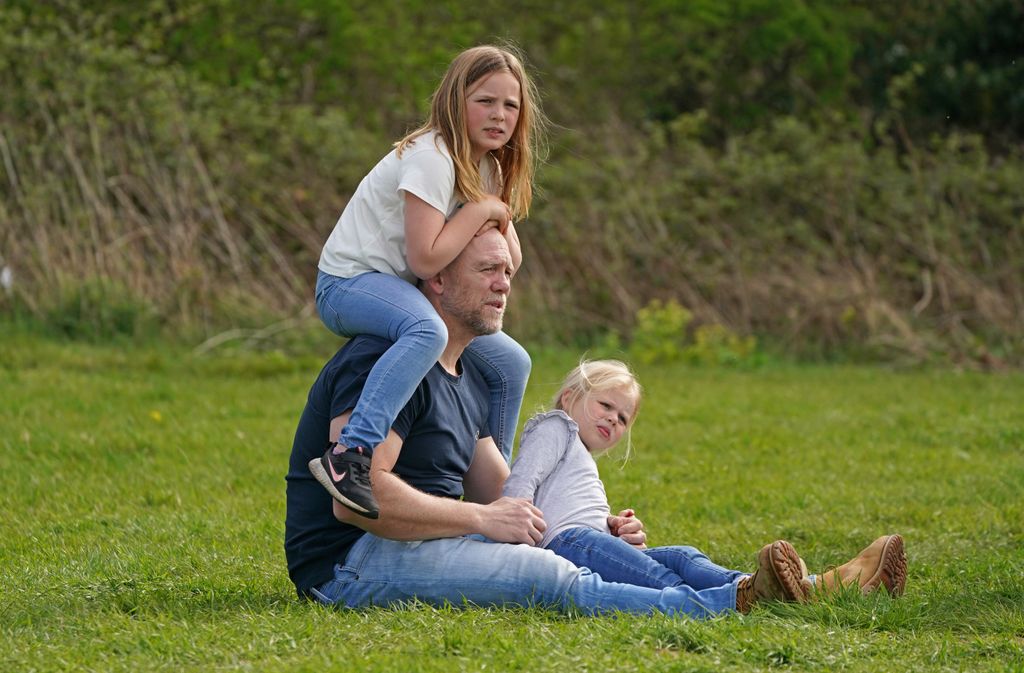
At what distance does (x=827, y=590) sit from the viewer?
15.2ft

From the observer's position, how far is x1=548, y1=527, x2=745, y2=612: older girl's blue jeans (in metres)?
4.75

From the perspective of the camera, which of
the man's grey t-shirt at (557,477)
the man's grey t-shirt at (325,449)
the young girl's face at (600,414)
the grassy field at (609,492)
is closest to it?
the grassy field at (609,492)

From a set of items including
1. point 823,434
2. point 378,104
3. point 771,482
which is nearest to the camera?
point 771,482

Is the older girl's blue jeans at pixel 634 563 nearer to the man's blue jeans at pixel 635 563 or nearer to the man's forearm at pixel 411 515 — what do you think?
the man's blue jeans at pixel 635 563

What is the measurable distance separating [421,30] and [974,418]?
1148 cm

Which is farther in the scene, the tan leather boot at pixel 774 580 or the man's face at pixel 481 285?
the man's face at pixel 481 285

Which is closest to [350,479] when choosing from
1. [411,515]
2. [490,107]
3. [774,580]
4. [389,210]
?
[411,515]

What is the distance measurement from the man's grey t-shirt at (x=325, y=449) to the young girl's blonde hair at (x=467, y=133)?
69 cm

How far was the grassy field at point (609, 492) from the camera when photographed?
4031 millimetres

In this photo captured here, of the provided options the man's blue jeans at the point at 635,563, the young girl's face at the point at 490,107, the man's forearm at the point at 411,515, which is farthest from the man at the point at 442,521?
the young girl's face at the point at 490,107

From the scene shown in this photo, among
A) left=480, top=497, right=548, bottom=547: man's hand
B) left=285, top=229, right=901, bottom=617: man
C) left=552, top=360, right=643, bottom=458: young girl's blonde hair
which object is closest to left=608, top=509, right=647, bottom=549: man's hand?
left=285, top=229, right=901, bottom=617: man

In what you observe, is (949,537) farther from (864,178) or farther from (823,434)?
(864,178)

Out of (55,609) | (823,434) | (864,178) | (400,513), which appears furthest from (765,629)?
(864,178)

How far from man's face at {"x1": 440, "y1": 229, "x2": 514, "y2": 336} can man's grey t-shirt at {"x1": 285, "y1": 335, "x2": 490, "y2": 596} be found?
0.21 metres
